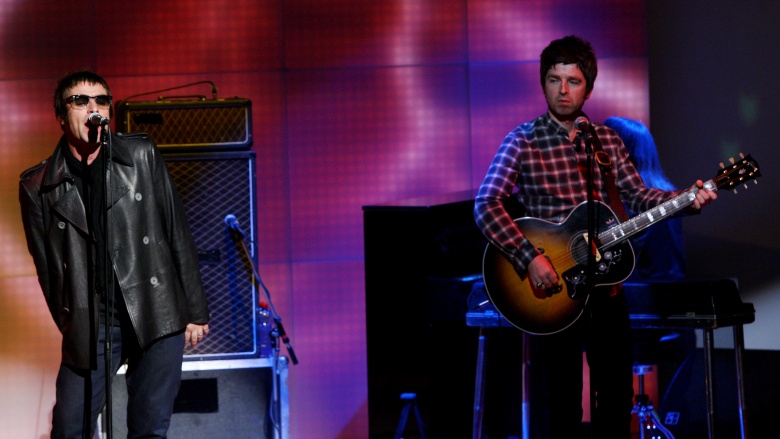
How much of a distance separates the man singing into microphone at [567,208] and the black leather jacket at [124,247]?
4.28 feet

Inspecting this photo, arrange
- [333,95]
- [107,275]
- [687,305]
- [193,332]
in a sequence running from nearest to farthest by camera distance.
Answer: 1. [107,275]
2. [193,332]
3. [687,305]
4. [333,95]

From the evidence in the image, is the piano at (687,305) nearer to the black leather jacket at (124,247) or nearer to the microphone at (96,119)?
the black leather jacket at (124,247)

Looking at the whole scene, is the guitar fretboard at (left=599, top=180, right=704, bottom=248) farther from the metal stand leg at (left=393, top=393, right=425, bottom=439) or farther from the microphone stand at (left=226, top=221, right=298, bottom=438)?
the microphone stand at (left=226, top=221, right=298, bottom=438)

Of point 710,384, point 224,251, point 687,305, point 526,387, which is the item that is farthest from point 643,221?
point 224,251

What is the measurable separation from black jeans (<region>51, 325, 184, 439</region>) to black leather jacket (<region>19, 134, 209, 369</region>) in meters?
0.06

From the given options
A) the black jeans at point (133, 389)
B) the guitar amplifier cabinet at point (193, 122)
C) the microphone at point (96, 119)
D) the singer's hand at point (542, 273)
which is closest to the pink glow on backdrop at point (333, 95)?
the guitar amplifier cabinet at point (193, 122)

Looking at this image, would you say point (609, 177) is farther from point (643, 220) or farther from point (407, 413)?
point (407, 413)

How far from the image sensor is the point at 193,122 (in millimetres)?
4953

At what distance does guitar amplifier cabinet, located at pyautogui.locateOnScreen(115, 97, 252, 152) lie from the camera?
4910 mm

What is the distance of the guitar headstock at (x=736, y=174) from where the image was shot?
3750mm

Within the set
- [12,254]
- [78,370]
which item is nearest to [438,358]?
[78,370]

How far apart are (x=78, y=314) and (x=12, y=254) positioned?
2.55 m

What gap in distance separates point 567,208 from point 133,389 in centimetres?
188

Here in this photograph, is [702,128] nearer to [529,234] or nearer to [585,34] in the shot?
[585,34]
